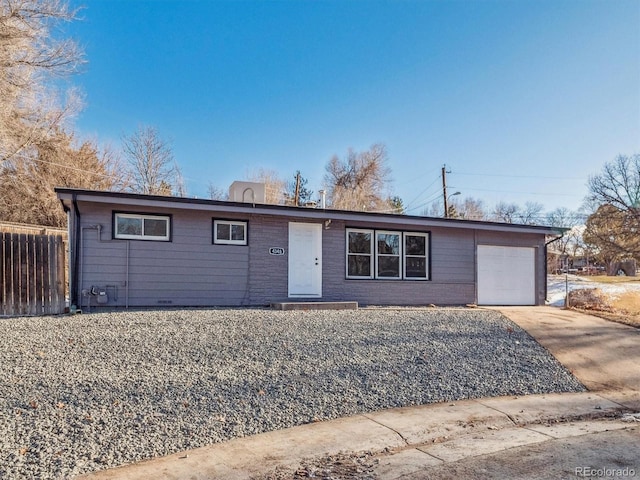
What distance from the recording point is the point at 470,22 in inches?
443

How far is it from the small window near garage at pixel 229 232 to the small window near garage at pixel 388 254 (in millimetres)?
3816

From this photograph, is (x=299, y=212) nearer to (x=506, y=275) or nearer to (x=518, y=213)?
(x=506, y=275)

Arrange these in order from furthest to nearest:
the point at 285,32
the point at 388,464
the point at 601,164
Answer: the point at 601,164 → the point at 285,32 → the point at 388,464

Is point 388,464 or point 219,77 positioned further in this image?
point 219,77

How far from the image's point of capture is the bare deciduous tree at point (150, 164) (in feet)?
77.6

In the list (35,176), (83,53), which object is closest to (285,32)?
(83,53)

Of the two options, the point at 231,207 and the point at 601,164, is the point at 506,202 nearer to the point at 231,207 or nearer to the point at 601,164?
the point at 601,164

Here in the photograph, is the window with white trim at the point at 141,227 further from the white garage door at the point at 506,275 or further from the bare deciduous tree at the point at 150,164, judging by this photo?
the bare deciduous tree at the point at 150,164

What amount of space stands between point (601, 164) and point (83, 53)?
97.4ft

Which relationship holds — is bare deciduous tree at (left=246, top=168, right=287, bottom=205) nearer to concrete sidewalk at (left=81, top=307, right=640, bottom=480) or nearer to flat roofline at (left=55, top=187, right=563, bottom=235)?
flat roofline at (left=55, top=187, right=563, bottom=235)

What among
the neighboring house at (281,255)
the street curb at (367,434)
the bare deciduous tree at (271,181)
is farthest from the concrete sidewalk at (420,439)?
the bare deciduous tree at (271,181)

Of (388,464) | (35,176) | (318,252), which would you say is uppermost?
(35,176)

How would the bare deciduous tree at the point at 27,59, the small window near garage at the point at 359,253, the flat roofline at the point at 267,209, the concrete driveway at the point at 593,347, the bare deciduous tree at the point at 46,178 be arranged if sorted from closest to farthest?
1. the concrete driveway at the point at 593,347
2. the flat roofline at the point at 267,209
3. the small window near garage at the point at 359,253
4. the bare deciduous tree at the point at 27,59
5. the bare deciduous tree at the point at 46,178

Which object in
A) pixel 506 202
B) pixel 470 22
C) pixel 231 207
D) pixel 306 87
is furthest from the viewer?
pixel 506 202
